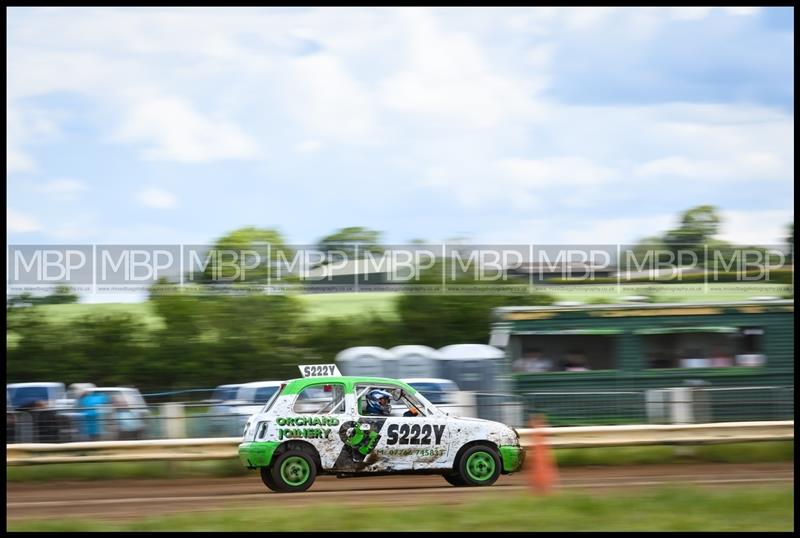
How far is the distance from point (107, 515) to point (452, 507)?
3.75m

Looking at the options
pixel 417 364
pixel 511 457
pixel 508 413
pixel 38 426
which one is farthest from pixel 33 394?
pixel 511 457

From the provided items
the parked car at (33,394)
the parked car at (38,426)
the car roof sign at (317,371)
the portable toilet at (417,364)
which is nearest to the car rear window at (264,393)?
the portable toilet at (417,364)

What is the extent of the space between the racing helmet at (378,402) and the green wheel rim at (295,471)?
968mm

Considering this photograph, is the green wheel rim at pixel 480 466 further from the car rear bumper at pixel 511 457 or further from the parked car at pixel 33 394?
the parked car at pixel 33 394

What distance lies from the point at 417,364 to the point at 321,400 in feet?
26.4

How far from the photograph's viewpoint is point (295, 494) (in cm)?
1195

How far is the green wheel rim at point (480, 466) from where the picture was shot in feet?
40.3

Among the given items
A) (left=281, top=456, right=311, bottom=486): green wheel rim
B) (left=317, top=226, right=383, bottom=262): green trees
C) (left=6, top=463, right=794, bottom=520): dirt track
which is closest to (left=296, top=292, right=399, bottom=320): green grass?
(left=317, top=226, right=383, bottom=262): green trees

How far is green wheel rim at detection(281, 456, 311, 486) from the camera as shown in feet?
39.1

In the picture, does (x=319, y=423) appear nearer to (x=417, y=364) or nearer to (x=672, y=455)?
(x=672, y=455)

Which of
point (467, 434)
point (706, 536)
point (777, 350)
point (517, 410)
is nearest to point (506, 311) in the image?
point (517, 410)

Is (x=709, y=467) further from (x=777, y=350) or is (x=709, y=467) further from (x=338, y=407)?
(x=338, y=407)

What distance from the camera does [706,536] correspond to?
27.3 ft

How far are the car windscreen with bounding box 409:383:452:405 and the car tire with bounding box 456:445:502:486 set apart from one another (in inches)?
175
